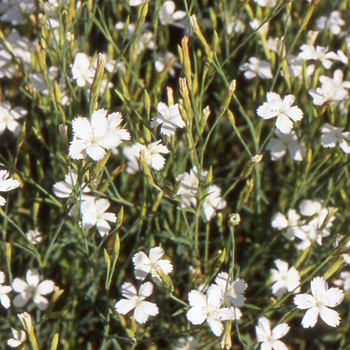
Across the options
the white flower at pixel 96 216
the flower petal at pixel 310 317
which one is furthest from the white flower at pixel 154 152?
the flower petal at pixel 310 317

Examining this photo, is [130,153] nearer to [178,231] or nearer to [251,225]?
[178,231]

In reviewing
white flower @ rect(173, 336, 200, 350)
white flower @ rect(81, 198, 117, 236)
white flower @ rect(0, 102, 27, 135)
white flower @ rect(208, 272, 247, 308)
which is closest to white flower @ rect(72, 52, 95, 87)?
white flower @ rect(0, 102, 27, 135)

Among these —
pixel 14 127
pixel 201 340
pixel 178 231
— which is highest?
pixel 14 127

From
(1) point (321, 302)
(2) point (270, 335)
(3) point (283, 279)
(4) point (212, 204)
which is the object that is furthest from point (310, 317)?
(4) point (212, 204)

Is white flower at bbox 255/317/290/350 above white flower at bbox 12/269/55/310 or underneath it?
underneath

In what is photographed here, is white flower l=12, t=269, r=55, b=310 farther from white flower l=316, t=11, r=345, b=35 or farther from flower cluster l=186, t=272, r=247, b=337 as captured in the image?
white flower l=316, t=11, r=345, b=35

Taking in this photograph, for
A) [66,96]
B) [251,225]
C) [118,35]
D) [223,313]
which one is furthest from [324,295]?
[118,35]

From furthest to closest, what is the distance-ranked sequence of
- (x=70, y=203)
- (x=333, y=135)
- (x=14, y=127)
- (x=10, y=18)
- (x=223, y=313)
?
(x=10, y=18) < (x=14, y=127) < (x=333, y=135) < (x=70, y=203) < (x=223, y=313)

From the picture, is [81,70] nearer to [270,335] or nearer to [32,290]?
[32,290]
